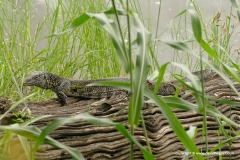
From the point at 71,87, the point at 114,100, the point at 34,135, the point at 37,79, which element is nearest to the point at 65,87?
the point at 71,87

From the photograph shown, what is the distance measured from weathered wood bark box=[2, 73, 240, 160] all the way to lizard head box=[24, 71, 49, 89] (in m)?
0.35

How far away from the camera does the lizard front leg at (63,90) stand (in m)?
2.94

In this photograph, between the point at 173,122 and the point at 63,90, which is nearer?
the point at 173,122

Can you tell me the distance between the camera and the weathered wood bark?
88.4 inches

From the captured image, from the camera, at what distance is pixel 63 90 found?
314 centimetres

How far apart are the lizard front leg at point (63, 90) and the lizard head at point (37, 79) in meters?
0.11

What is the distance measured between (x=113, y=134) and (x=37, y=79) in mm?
1005

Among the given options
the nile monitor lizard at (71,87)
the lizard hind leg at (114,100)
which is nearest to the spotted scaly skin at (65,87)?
the nile monitor lizard at (71,87)

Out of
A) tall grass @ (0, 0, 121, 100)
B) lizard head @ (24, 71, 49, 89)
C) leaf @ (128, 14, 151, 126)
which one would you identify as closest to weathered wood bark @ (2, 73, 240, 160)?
lizard head @ (24, 71, 49, 89)

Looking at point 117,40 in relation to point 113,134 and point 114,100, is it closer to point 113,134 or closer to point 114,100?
point 113,134

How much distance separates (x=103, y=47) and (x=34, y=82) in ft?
3.35

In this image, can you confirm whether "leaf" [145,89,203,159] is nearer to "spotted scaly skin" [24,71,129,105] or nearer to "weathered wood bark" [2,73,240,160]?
"weathered wood bark" [2,73,240,160]

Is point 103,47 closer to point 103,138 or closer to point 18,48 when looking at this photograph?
point 18,48

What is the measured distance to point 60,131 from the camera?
2.25 metres
